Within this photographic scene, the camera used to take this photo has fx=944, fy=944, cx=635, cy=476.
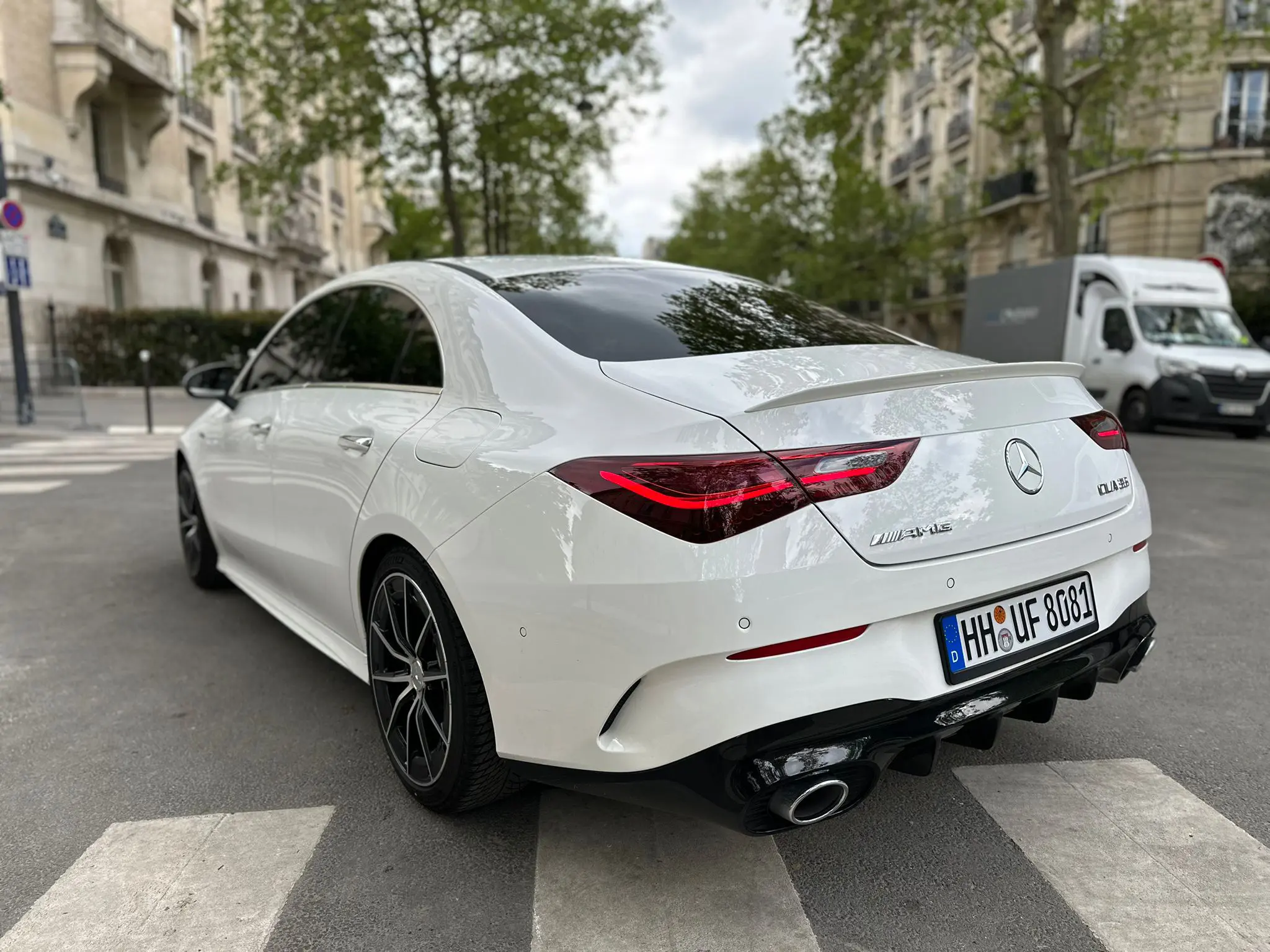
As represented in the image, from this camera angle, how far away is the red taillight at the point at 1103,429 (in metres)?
2.50

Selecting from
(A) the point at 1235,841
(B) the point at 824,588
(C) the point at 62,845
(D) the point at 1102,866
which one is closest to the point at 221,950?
(C) the point at 62,845

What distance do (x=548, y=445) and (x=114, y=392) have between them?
22.9 meters

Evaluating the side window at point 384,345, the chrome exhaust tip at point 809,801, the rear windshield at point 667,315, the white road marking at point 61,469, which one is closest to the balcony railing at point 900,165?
the white road marking at point 61,469

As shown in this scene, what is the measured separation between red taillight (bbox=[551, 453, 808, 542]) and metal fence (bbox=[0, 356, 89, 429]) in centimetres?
1496

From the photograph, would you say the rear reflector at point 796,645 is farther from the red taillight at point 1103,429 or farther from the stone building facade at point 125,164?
the stone building facade at point 125,164

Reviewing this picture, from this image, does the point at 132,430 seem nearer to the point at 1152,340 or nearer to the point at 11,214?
the point at 11,214

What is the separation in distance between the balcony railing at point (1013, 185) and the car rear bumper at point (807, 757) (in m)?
33.1

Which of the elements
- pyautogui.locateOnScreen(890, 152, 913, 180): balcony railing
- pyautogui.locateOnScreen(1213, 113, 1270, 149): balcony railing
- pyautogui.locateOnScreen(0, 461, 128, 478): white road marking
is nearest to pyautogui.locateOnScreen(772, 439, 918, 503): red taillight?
pyautogui.locateOnScreen(0, 461, 128, 478): white road marking

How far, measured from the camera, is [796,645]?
1.93 m

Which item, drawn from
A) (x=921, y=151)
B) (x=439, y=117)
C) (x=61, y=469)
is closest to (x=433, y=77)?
(x=439, y=117)

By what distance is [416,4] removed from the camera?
18.2 meters

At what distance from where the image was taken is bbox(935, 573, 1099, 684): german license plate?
211cm

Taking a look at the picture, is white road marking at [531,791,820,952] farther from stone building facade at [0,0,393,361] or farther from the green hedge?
the green hedge

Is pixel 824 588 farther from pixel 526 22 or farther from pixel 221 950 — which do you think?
pixel 526 22
